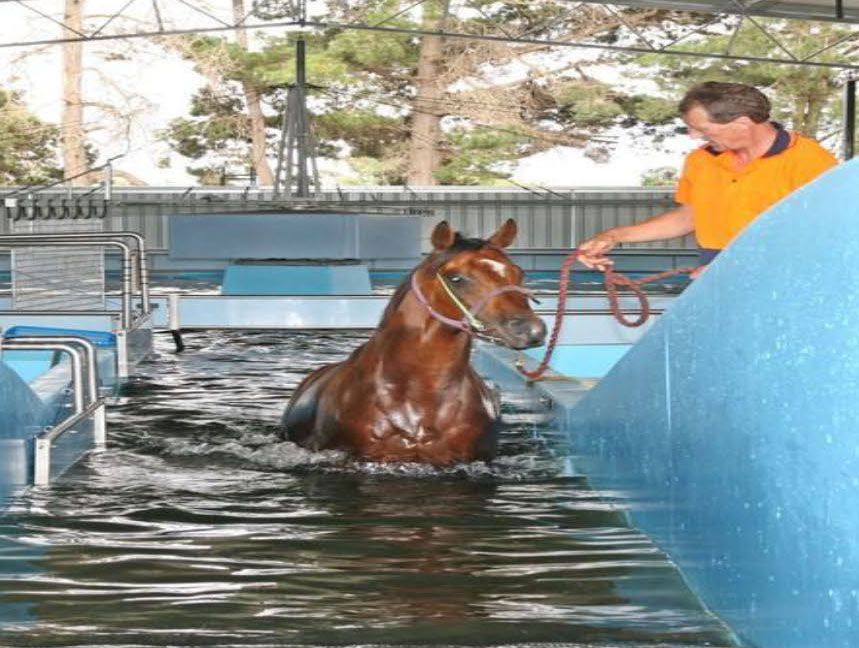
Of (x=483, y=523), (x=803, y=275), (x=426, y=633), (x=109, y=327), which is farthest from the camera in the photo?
(x=109, y=327)

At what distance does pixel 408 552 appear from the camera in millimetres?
4355

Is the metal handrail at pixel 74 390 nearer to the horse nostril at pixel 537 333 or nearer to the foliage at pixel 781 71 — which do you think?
the horse nostril at pixel 537 333

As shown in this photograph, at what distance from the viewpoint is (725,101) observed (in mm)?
4715

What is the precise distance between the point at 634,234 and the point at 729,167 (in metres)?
0.46

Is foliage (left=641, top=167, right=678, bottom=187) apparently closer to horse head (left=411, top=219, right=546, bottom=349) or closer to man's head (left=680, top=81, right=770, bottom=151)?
horse head (left=411, top=219, right=546, bottom=349)

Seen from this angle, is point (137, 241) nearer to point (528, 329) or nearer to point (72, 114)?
point (528, 329)

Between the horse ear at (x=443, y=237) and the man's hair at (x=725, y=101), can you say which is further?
the horse ear at (x=443, y=237)

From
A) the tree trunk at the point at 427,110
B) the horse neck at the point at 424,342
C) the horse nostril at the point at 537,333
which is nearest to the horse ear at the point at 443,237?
the horse neck at the point at 424,342

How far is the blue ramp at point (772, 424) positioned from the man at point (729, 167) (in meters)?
Answer: 1.00

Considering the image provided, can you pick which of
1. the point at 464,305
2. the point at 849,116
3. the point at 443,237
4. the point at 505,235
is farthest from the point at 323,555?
the point at 849,116

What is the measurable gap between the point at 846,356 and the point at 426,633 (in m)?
1.28

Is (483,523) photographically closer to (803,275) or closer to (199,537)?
(199,537)

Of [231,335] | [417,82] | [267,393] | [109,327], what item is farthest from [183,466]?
[417,82]

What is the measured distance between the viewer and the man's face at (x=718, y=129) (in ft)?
15.6
